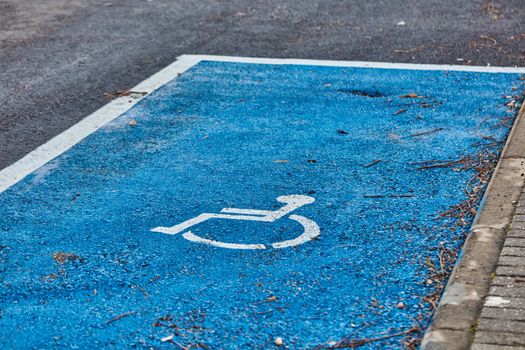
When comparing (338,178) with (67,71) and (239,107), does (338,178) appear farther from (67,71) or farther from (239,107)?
(67,71)

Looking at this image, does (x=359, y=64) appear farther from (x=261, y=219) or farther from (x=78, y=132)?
(x=261, y=219)

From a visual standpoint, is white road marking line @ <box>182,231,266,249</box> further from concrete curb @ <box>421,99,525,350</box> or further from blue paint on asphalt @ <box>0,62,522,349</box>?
concrete curb @ <box>421,99,525,350</box>

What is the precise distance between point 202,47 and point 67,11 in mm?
2928

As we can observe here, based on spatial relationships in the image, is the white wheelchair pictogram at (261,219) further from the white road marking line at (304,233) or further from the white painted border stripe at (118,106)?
the white painted border stripe at (118,106)

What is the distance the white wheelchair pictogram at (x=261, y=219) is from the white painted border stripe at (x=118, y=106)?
1.54 m

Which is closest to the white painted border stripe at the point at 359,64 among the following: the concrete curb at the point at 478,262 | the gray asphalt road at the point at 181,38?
the gray asphalt road at the point at 181,38

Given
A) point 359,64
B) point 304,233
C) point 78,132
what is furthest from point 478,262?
point 359,64

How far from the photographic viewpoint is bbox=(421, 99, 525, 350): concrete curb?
13.1 ft

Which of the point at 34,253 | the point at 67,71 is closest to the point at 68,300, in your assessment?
the point at 34,253

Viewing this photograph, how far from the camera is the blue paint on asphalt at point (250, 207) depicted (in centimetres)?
434

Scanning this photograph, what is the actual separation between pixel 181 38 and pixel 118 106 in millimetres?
2506

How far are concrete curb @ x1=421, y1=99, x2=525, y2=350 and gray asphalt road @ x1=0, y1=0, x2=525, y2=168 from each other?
127 inches

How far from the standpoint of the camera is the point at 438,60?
350 inches

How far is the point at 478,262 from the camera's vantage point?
4605 mm
